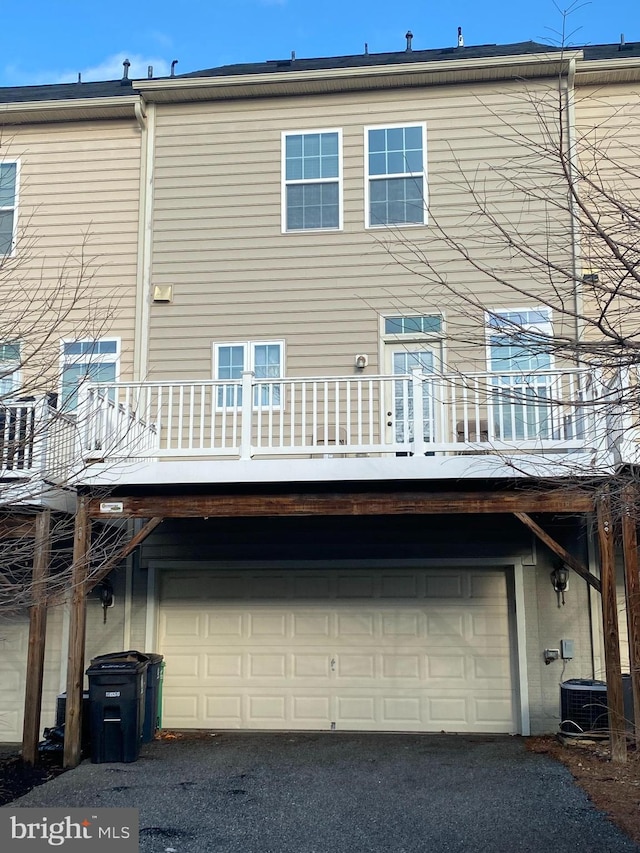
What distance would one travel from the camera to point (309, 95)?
11.3 meters

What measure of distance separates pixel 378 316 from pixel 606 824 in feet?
20.9

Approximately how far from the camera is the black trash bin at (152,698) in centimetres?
978

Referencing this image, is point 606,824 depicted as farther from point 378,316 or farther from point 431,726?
point 378,316

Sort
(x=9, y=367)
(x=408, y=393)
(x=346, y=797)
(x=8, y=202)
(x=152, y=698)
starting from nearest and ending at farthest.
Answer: (x=9, y=367)
(x=346, y=797)
(x=408, y=393)
(x=152, y=698)
(x=8, y=202)

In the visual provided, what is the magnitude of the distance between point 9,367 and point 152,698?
4707 millimetres

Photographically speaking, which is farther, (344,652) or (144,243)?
(144,243)

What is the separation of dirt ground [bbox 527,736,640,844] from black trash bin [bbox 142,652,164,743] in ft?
14.1

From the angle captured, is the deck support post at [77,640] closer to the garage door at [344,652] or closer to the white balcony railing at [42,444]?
the white balcony railing at [42,444]

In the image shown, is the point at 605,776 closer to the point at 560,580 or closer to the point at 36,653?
the point at 560,580

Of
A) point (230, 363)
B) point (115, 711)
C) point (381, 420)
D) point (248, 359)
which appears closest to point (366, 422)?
point (248, 359)

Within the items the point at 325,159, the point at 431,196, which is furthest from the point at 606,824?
the point at 325,159

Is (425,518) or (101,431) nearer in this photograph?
(101,431)

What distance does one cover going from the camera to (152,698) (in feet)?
32.7

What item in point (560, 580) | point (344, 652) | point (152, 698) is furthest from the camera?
point (344, 652)
